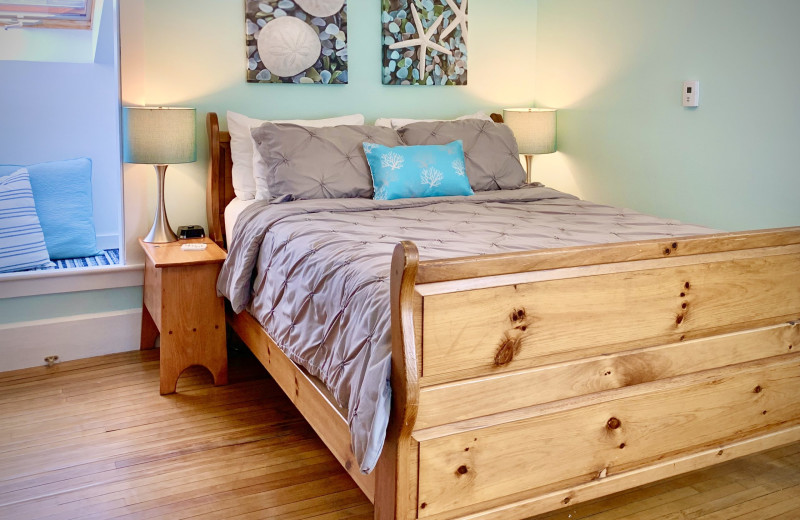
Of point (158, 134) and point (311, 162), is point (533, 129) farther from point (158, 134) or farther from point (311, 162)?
point (158, 134)

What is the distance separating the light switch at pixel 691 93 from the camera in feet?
10.6

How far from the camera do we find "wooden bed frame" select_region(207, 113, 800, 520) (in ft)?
5.53

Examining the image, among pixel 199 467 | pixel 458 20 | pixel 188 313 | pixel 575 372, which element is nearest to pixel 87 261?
pixel 188 313

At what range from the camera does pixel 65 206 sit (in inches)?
143

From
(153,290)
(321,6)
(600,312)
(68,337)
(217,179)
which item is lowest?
(68,337)

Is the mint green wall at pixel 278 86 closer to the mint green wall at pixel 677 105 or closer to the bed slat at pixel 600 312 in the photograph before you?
the mint green wall at pixel 677 105

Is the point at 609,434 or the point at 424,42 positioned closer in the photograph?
the point at 609,434

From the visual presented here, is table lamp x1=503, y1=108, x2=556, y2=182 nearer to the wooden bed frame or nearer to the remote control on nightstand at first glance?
the remote control on nightstand

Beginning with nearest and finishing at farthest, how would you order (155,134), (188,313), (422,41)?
(188,313)
(155,134)
(422,41)

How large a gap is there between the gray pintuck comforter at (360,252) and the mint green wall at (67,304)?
0.74 metres

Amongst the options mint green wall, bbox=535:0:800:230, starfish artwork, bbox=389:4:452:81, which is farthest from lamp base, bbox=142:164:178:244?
mint green wall, bbox=535:0:800:230

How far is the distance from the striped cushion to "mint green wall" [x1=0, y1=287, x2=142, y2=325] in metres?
0.18

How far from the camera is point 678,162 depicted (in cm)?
336

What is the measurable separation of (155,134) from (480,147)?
144cm
